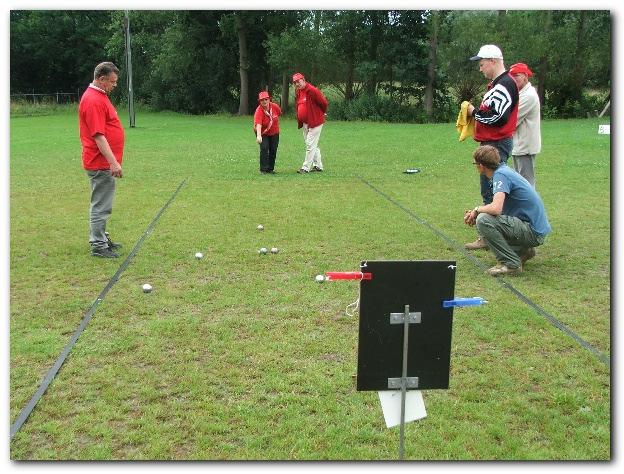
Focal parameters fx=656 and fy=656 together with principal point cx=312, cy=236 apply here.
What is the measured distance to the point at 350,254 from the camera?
7.15 metres

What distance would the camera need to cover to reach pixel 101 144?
6586 millimetres

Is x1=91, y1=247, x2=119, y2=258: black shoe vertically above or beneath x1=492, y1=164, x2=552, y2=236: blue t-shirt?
beneath

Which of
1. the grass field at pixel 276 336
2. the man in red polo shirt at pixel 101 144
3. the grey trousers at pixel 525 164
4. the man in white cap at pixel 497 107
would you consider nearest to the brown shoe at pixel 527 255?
the grass field at pixel 276 336

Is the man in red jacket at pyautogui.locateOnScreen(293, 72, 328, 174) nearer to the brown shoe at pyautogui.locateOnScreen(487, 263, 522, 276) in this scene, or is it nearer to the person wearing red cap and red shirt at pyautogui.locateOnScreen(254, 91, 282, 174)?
the person wearing red cap and red shirt at pyautogui.locateOnScreen(254, 91, 282, 174)

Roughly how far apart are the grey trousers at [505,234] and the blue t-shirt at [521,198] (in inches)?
2.6

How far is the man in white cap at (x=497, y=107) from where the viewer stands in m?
6.54

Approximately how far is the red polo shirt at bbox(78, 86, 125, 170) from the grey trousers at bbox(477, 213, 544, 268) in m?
3.79

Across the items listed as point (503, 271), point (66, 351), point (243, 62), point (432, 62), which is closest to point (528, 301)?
point (503, 271)

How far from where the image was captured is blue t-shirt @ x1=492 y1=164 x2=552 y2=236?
239 inches

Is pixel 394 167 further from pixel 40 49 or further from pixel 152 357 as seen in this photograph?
pixel 40 49

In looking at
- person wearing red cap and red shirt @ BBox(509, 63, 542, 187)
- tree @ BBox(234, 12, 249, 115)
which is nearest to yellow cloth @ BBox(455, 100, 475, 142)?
person wearing red cap and red shirt @ BBox(509, 63, 542, 187)

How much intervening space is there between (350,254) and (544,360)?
3.12m

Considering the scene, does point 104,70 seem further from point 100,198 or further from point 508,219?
point 508,219

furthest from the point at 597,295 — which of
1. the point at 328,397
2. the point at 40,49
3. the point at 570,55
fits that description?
the point at 40,49
